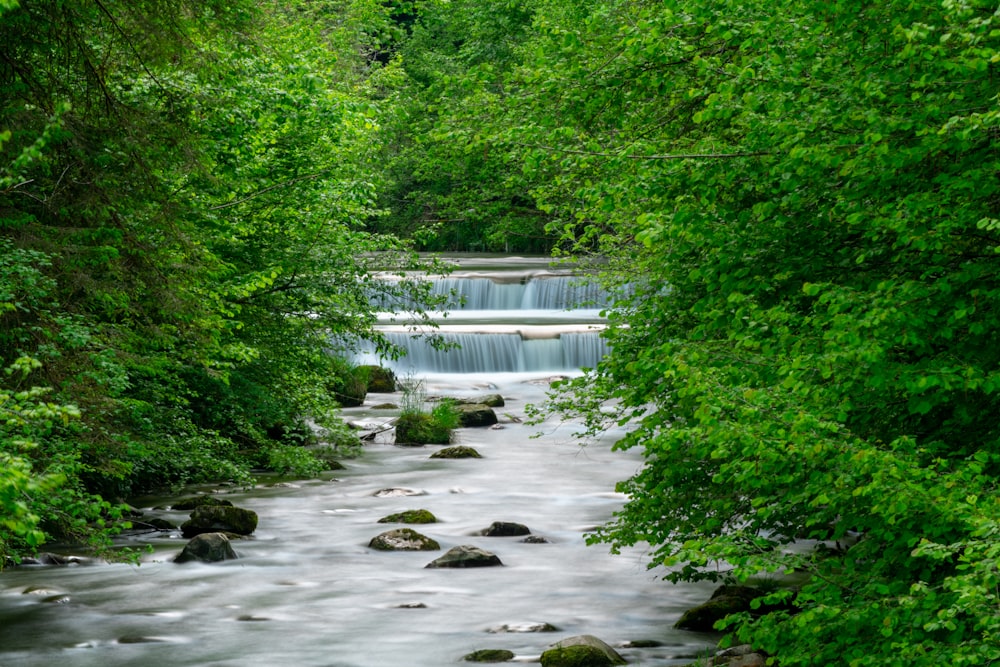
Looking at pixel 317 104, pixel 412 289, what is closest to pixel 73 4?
pixel 317 104

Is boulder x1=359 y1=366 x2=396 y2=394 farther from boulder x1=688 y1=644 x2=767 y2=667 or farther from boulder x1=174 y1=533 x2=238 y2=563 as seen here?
boulder x1=688 y1=644 x2=767 y2=667

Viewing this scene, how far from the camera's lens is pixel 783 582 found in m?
12.5

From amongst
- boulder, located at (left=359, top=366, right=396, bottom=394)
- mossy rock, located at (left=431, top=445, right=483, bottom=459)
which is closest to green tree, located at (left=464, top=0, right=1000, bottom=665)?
mossy rock, located at (left=431, top=445, right=483, bottom=459)

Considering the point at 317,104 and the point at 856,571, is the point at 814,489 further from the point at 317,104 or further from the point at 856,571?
the point at 317,104

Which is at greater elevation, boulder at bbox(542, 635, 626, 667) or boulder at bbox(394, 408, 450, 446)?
boulder at bbox(542, 635, 626, 667)

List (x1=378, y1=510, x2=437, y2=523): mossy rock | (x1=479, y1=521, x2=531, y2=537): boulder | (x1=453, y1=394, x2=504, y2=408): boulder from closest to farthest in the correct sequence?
(x1=479, y1=521, x2=531, y2=537): boulder, (x1=378, y1=510, x2=437, y2=523): mossy rock, (x1=453, y1=394, x2=504, y2=408): boulder

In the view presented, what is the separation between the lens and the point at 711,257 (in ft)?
26.0

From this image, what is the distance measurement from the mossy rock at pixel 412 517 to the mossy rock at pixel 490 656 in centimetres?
599

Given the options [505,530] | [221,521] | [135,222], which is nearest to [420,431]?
[505,530]

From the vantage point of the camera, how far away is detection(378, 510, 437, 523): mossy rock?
54.2ft

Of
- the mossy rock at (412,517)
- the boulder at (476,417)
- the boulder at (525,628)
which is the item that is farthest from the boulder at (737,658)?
the boulder at (476,417)

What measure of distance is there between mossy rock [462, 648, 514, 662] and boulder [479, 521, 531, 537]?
17.0 ft

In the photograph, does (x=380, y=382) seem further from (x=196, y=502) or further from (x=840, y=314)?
(x=840, y=314)

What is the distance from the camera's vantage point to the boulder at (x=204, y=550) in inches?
545
